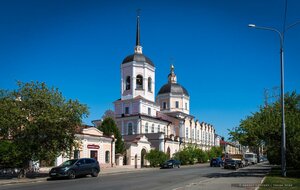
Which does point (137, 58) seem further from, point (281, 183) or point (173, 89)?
point (281, 183)

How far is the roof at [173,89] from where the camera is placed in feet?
297

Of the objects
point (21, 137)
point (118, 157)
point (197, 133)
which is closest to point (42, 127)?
point (21, 137)

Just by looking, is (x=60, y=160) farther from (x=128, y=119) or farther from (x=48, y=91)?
(x=128, y=119)

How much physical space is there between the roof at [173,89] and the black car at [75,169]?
58.9m

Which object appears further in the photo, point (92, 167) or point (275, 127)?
point (92, 167)

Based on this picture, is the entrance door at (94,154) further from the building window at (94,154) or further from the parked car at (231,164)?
the parked car at (231,164)

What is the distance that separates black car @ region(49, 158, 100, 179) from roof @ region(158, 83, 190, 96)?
→ 193 feet

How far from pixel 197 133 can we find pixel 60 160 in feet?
195

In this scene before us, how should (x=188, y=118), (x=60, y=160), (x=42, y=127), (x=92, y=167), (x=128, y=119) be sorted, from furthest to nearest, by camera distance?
1. (x=188, y=118)
2. (x=128, y=119)
3. (x=60, y=160)
4. (x=92, y=167)
5. (x=42, y=127)

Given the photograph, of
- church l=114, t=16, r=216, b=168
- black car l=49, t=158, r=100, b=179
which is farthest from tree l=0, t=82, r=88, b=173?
church l=114, t=16, r=216, b=168

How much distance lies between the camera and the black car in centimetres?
2881

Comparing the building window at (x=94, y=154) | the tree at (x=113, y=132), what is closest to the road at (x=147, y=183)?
the building window at (x=94, y=154)

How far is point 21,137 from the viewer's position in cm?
2933

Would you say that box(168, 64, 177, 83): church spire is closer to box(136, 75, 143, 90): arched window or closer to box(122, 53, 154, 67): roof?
box(122, 53, 154, 67): roof
